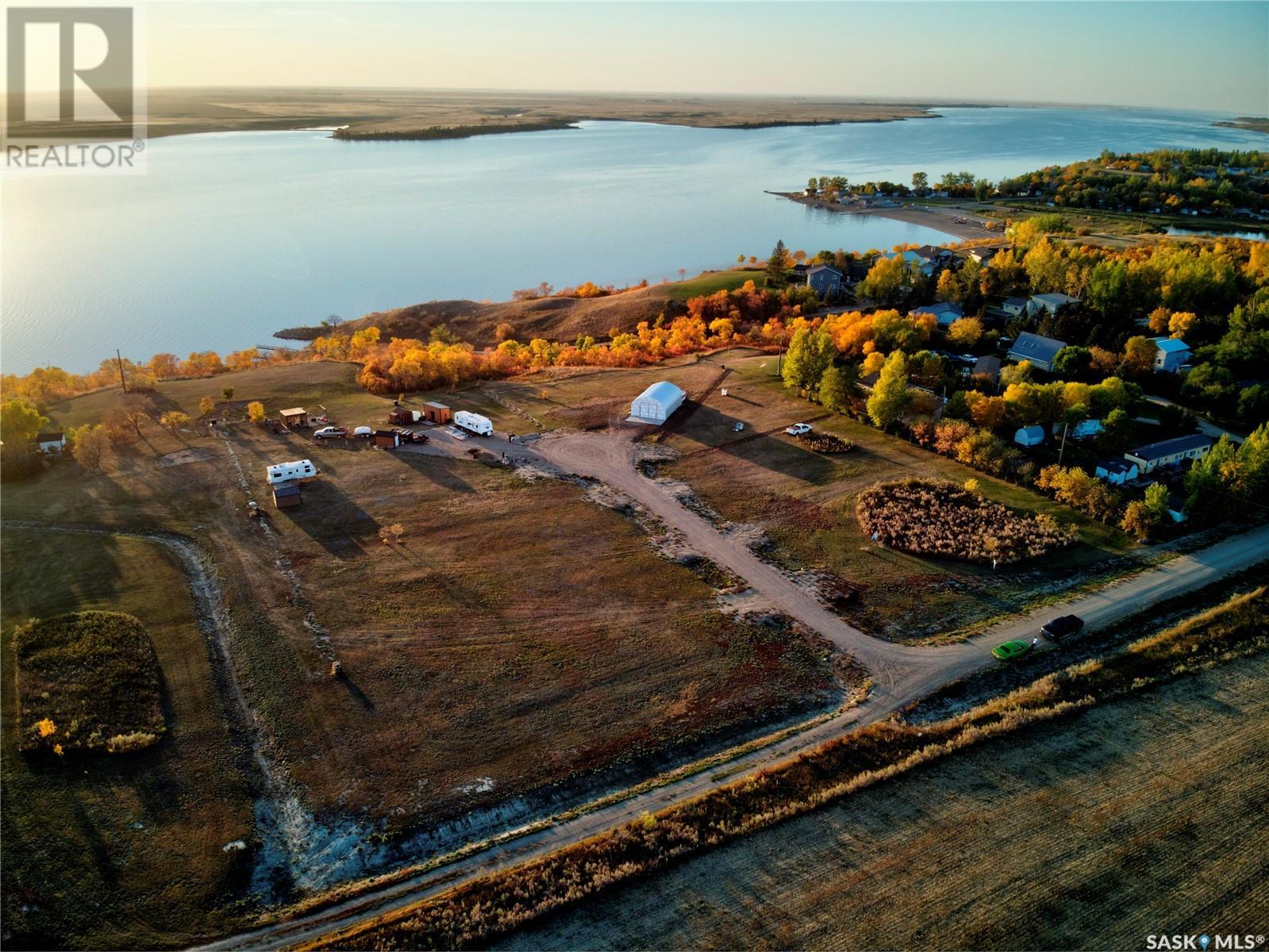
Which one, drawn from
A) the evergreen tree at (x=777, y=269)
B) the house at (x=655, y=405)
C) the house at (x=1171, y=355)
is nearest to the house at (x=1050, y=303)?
the house at (x=1171, y=355)

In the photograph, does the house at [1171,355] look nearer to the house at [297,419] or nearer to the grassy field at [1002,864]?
the grassy field at [1002,864]

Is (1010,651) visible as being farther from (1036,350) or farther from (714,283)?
(714,283)

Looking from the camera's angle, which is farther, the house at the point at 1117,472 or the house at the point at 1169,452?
the house at the point at 1169,452

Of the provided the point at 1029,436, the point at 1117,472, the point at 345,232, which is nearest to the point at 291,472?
the point at 1029,436

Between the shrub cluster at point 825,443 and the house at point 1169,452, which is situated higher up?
the house at point 1169,452

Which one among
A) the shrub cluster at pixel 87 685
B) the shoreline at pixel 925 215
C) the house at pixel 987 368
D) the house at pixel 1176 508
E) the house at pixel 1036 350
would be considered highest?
the shoreline at pixel 925 215

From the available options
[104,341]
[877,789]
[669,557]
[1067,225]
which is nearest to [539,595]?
[669,557]

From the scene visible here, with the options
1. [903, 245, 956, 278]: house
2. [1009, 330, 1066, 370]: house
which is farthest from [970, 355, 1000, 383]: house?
[903, 245, 956, 278]: house

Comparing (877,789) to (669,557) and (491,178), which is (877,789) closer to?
(669,557)
